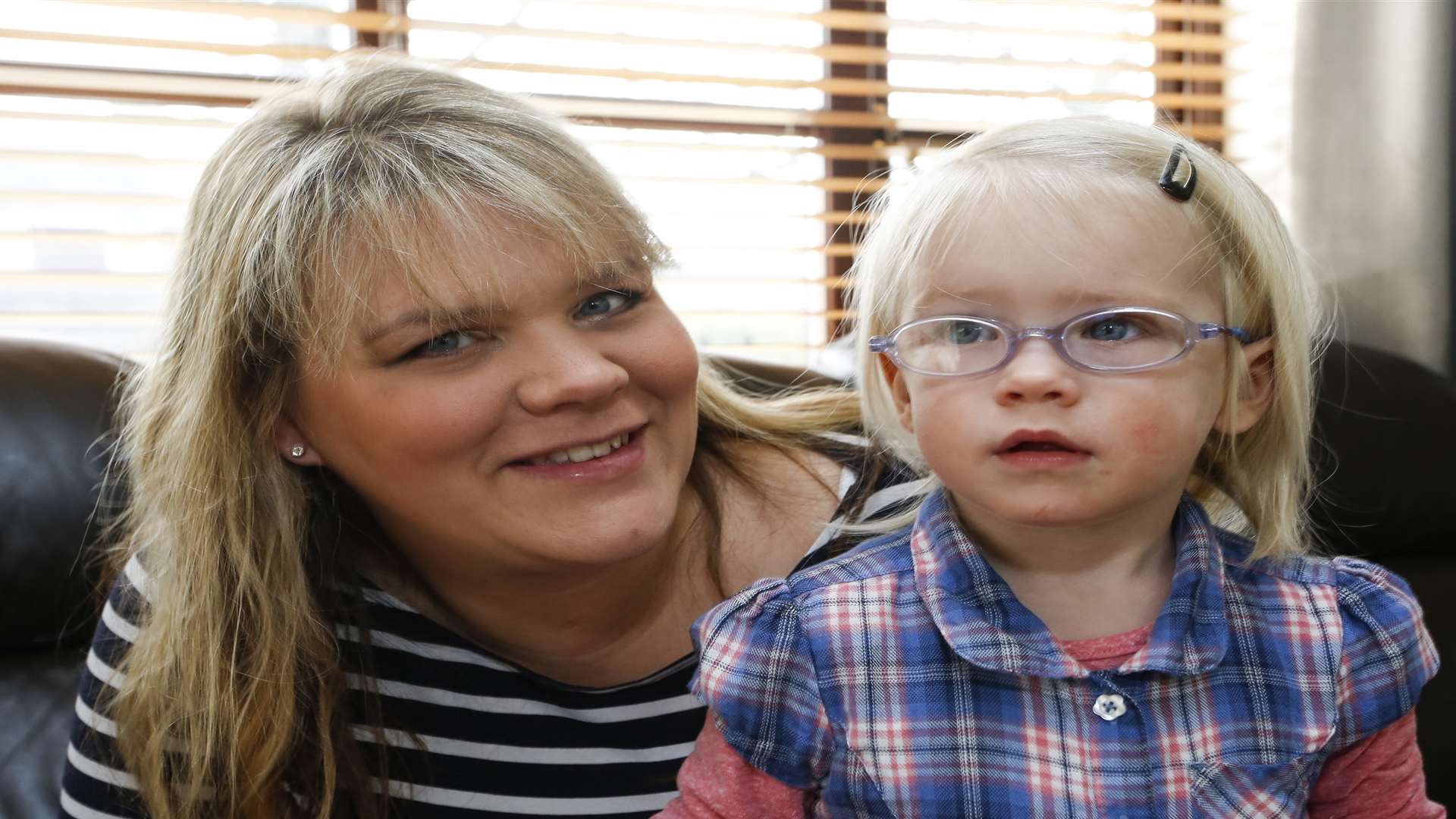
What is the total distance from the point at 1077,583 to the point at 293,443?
2.66 ft

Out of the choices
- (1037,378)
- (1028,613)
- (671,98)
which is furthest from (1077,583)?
(671,98)

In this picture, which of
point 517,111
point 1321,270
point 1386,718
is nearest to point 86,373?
point 517,111

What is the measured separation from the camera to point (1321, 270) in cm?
279

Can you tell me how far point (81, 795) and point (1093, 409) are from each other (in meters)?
1.15

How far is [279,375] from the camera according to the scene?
4.19 feet

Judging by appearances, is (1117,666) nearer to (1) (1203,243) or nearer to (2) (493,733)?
(1) (1203,243)

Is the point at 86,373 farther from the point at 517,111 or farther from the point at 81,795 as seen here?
the point at 517,111

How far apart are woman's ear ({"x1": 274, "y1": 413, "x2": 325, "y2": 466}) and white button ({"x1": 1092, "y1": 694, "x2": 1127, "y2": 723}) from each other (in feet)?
2.71

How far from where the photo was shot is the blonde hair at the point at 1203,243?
103 centimetres

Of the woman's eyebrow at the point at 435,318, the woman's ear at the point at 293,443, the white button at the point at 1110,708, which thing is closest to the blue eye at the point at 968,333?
the white button at the point at 1110,708

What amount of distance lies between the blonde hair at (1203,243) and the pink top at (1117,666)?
0.18 meters

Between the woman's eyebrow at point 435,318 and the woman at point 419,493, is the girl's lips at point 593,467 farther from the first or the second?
the woman's eyebrow at point 435,318

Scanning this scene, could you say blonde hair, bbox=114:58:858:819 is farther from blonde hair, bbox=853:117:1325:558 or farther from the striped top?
blonde hair, bbox=853:117:1325:558

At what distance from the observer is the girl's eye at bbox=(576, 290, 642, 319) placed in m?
1.25
